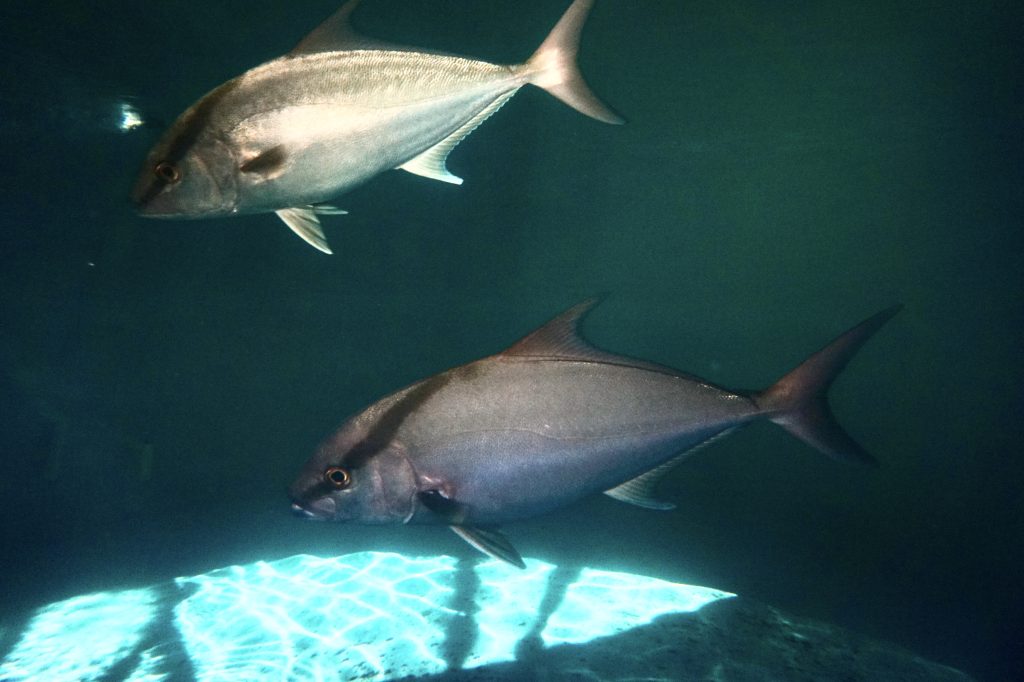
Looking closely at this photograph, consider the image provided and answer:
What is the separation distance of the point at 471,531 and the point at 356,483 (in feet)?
1.81

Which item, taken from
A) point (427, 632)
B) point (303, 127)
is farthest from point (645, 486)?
point (427, 632)

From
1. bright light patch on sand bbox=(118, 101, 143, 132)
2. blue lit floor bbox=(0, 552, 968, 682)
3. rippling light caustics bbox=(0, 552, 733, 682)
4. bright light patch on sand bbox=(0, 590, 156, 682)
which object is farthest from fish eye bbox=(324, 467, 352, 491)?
bright light patch on sand bbox=(118, 101, 143, 132)

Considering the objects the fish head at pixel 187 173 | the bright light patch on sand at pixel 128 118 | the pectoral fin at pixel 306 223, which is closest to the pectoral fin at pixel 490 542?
the pectoral fin at pixel 306 223

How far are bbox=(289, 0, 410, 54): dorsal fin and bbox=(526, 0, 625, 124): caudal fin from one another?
0.68 m

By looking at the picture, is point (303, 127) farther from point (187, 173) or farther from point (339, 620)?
point (339, 620)

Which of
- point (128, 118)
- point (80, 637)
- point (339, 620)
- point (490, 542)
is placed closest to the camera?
point (490, 542)

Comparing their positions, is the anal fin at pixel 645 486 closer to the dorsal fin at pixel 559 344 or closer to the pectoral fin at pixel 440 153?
the dorsal fin at pixel 559 344

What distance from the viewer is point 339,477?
2.45 metres

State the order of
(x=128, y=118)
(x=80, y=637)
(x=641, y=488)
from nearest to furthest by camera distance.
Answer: (x=641, y=488), (x=80, y=637), (x=128, y=118)

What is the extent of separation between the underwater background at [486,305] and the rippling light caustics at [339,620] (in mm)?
1188

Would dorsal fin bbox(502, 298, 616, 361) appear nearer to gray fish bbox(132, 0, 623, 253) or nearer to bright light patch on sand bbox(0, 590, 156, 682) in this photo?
gray fish bbox(132, 0, 623, 253)

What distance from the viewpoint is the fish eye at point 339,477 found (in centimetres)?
243

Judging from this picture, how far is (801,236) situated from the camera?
64.7ft

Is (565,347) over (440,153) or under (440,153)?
under
